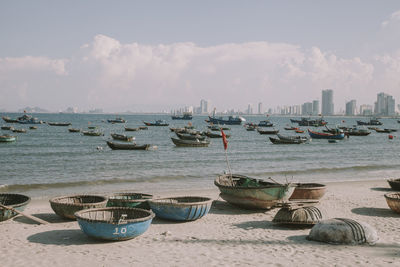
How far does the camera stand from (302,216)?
1198 centimetres

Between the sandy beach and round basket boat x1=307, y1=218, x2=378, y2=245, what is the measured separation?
191mm

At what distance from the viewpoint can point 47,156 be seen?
129 feet

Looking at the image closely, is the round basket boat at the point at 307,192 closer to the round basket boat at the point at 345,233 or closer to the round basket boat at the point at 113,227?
the round basket boat at the point at 345,233

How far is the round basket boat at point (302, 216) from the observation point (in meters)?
11.9

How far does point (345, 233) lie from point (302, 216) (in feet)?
6.15

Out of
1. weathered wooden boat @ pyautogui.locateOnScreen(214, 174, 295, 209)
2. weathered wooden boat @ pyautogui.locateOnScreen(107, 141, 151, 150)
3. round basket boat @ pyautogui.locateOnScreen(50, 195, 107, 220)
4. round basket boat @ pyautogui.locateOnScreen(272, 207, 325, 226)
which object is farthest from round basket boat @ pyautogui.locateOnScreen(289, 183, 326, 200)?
weathered wooden boat @ pyautogui.locateOnScreen(107, 141, 151, 150)

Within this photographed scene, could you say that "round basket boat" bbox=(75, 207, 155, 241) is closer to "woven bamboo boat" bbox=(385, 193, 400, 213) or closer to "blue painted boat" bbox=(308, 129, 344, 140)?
"woven bamboo boat" bbox=(385, 193, 400, 213)

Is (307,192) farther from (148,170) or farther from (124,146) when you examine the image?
(124,146)

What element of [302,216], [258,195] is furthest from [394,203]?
[258,195]

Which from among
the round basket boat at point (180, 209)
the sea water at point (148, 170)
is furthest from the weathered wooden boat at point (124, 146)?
the round basket boat at point (180, 209)

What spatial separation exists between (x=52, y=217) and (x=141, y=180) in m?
11.7

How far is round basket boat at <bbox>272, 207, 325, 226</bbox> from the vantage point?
39.1 feet

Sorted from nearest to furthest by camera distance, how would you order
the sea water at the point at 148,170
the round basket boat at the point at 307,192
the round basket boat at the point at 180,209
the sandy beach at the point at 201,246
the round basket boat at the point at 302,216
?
the sandy beach at the point at 201,246
the round basket boat at the point at 302,216
the round basket boat at the point at 180,209
the round basket boat at the point at 307,192
the sea water at the point at 148,170

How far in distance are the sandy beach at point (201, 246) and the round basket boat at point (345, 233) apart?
19cm
